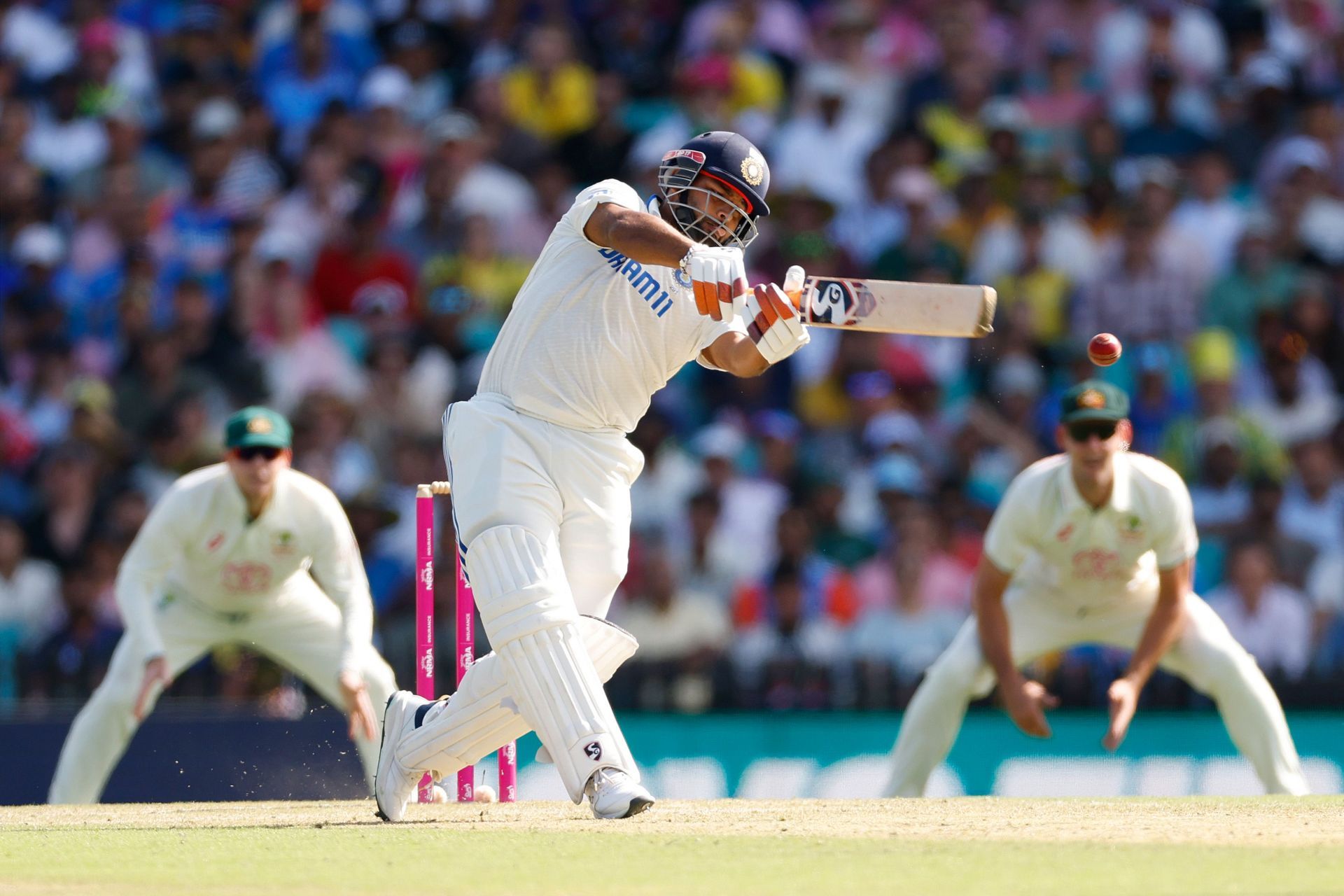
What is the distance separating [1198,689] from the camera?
25.7 feet

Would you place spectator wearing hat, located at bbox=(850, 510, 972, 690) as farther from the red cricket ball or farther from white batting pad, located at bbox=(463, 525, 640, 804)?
white batting pad, located at bbox=(463, 525, 640, 804)

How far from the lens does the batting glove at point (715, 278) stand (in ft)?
15.7

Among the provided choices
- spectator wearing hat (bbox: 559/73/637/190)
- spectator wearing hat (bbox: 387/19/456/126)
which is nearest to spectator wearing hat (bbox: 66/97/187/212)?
spectator wearing hat (bbox: 387/19/456/126)

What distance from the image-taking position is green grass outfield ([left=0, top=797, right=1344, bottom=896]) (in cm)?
396

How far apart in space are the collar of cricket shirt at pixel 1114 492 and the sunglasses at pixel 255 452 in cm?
302

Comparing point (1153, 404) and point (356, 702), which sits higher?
point (1153, 404)

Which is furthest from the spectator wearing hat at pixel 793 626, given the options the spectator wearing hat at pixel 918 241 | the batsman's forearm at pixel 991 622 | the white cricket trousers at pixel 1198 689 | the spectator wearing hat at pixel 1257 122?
the spectator wearing hat at pixel 1257 122

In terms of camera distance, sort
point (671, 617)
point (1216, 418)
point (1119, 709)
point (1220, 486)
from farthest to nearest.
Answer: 1. point (1216, 418)
2. point (1220, 486)
3. point (671, 617)
4. point (1119, 709)

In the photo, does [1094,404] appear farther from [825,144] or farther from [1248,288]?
[825,144]

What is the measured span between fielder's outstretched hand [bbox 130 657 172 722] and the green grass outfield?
148cm

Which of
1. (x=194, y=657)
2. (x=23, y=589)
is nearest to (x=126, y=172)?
(x=23, y=589)

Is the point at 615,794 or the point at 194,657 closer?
the point at 615,794

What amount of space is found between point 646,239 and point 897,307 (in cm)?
71

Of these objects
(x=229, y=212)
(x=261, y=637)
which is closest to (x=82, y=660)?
(x=261, y=637)
